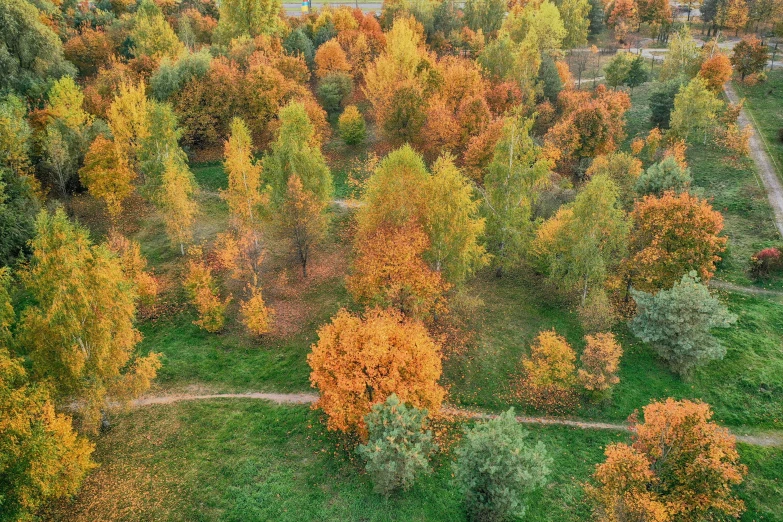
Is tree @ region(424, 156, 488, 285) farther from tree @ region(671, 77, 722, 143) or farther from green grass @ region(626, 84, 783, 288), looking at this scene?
tree @ region(671, 77, 722, 143)

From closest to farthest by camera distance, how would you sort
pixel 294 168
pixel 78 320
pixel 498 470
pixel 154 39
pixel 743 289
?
pixel 498 470 → pixel 78 320 → pixel 294 168 → pixel 743 289 → pixel 154 39

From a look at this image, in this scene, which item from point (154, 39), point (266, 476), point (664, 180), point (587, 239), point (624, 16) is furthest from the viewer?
point (624, 16)

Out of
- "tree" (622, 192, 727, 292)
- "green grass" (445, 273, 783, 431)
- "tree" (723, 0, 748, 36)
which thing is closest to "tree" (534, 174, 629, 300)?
"tree" (622, 192, 727, 292)

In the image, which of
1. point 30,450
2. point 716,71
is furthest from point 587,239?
point 716,71

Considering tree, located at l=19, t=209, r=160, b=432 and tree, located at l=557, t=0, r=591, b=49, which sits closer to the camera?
tree, located at l=19, t=209, r=160, b=432

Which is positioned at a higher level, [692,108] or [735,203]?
[692,108]

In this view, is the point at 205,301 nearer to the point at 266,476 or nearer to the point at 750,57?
the point at 266,476

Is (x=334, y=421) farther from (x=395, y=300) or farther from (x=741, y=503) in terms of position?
(x=741, y=503)

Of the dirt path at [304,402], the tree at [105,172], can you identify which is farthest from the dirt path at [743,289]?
the tree at [105,172]
